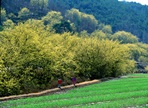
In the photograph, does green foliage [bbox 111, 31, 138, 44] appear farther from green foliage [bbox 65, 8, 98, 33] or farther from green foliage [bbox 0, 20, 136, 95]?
green foliage [bbox 0, 20, 136, 95]

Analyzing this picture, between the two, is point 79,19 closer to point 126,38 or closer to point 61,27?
point 126,38

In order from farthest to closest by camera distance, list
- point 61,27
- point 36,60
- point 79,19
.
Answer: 1. point 79,19
2. point 61,27
3. point 36,60

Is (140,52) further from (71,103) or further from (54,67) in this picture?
(71,103)

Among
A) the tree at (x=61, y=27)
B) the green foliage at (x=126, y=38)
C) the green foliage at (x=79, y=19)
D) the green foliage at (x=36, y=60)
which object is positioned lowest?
the green foliage at (x=36, y=60)

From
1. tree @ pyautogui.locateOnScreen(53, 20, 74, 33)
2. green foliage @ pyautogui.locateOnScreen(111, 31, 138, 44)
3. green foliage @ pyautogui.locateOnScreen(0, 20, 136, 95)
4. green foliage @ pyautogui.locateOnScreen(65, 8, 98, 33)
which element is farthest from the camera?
green foliage @ pyautogui.locateOnScreen(65, 8, 98, 33)

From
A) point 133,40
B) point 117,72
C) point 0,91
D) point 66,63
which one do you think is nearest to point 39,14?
point 133,40

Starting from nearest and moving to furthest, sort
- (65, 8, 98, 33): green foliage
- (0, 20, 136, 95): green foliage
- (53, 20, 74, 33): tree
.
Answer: (0, 20, 136, 95): green foliage → (53, 20, 74, 33): tree → (65, 8, 98, 33): green foliage

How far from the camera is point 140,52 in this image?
14000cm

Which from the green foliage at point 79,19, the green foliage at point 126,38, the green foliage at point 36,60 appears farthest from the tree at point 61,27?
the green foliage at point 79,19

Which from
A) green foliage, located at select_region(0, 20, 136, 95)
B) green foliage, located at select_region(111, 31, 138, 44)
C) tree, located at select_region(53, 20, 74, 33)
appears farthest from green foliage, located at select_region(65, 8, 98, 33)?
green foliage, located at select_region(0, 20, 136, 95)

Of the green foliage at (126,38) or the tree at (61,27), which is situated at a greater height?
the tree at (61,27)

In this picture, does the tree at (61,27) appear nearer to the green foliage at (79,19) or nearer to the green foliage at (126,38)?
the green foliage at (126,38)

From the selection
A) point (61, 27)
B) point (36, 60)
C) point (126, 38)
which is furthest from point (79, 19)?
point (36, 60)

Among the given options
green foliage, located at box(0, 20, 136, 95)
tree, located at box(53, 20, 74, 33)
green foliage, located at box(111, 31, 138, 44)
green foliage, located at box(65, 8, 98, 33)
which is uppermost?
green foliage, located at box(65, 8, 98, 33)
